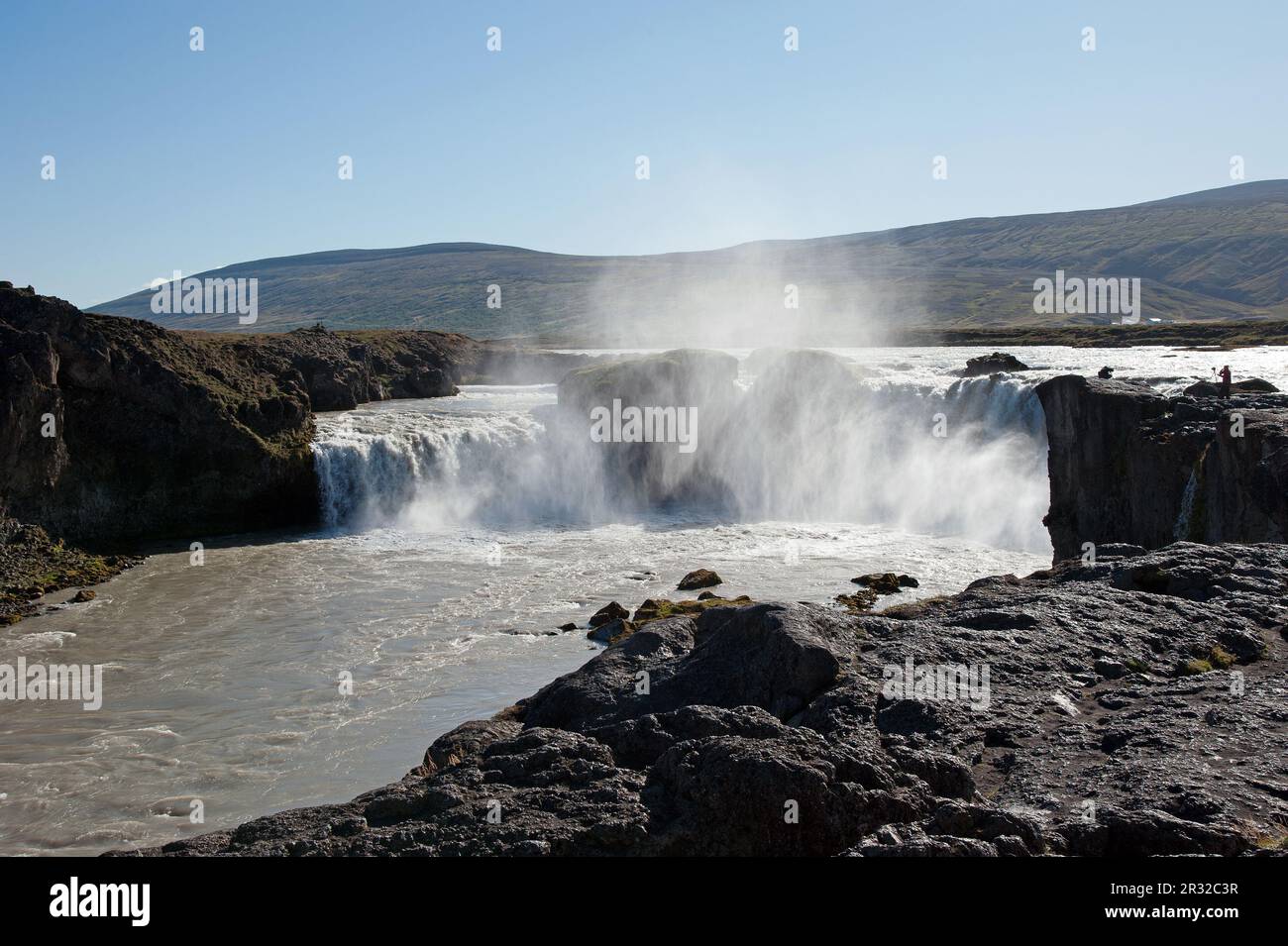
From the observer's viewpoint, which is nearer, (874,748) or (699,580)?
(874,748)

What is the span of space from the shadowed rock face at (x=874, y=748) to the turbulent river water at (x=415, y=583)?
285 inches

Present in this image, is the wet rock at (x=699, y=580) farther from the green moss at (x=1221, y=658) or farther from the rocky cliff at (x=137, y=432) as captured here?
the rocky cliff at (x=137, y=432)

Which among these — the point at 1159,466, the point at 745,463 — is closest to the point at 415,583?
the point at 745,463

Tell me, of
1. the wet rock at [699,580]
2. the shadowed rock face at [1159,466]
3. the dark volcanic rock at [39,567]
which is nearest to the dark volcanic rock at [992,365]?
the shadowed rock face at [1159,466]

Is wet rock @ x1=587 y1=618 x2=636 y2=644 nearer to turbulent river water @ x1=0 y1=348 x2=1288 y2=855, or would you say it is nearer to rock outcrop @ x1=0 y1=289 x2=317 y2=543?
turbulent river water @ x1=0 y1=348 x2=1288 y2=855

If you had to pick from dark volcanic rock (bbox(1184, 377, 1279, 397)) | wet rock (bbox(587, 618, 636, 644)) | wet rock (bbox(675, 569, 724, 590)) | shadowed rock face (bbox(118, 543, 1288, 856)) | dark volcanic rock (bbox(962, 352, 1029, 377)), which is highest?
dark volcanic rock (bbox(962, 352, 1029, 377))

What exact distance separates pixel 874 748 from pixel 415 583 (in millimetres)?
23360

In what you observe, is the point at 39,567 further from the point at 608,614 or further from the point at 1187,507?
the point at 1187,507

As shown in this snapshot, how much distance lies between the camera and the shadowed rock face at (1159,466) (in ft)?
58.4

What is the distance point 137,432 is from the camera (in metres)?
36.7

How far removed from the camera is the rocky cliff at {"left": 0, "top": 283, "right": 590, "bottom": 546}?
105 ft

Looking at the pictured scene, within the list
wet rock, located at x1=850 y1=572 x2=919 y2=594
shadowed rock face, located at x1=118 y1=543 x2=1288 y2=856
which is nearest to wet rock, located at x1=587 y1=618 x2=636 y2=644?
wet rock, located at x1=850 y1=572 x2=919 y2=594

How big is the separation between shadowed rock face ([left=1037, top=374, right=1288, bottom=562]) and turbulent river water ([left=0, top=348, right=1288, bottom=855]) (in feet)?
13.0

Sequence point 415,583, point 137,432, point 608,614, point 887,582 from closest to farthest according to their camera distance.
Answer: point 608,614 → point 887,582 → point 415,583 → point 137,432
